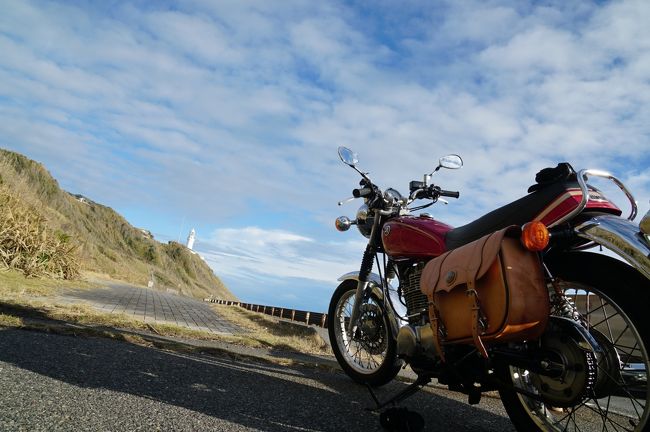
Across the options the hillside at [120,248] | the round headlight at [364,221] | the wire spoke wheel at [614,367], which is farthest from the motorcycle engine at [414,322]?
the hillside at [120,248]

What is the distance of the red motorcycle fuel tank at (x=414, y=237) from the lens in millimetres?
2750

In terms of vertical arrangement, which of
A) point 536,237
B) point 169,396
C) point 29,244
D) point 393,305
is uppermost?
point 536,237

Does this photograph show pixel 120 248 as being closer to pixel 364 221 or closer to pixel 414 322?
pixel 364 221

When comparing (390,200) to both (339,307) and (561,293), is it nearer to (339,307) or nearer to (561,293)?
(339,307)

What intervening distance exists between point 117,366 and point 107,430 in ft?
3.51

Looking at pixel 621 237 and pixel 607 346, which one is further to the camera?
→ pixel 607 346

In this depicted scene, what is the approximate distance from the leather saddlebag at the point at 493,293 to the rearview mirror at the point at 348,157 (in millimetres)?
1719

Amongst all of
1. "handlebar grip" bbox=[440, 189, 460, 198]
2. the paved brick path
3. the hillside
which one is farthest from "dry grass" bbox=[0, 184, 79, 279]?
the hillside

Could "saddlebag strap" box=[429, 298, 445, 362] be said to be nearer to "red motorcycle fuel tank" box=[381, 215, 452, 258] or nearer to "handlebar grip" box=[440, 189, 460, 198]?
"red motorcycle fuel tank" box=[381, 215, 452, 258]

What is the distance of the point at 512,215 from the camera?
221 cm

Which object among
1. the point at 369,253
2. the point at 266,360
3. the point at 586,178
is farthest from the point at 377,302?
the point at 586,178

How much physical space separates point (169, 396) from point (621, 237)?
7.37ft

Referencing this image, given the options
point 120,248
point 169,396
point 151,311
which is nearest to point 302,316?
point 151,311

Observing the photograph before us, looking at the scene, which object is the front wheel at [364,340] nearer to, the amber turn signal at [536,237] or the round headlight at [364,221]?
the round headlight at [364,221]
